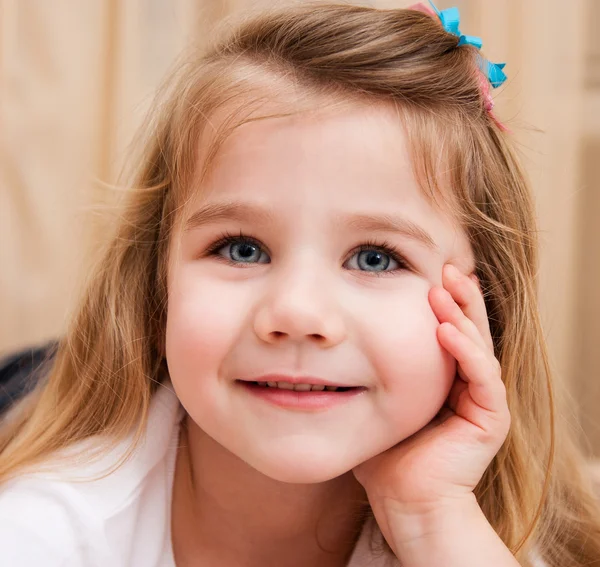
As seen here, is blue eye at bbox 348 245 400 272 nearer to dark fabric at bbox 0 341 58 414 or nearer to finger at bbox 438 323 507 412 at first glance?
finger at bbox 438 323 507 412

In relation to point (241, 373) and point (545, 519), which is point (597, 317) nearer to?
point (545, 519)

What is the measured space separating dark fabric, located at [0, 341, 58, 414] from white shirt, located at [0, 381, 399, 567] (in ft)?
0.83

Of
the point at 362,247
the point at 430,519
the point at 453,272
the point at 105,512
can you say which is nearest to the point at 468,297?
the point at 453,272

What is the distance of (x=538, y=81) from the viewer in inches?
49.3

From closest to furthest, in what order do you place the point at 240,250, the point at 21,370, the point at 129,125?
the point at 240,250
the point at 21,370
the point at 129,125

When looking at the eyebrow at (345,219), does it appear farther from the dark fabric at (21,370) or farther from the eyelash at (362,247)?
the dark fabric at (21,370)

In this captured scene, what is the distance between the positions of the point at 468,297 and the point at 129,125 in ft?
2.55

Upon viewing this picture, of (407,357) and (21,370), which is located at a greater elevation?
(407,357)

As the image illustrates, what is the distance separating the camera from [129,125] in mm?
1346

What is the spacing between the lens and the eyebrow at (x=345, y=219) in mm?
731

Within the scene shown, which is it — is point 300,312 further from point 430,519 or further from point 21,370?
point 21,370

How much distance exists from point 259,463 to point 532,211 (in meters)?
0.45

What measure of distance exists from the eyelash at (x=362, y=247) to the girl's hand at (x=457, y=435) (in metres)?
0.05

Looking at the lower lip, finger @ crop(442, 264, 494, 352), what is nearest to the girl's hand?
finger @ crop(442, 264, 494, 352)
